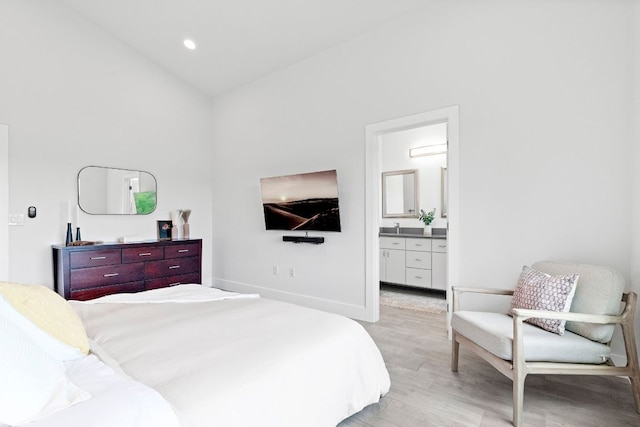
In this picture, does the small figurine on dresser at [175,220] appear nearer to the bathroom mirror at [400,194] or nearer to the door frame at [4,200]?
the door frame at [4,200]

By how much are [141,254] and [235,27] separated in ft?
9.45

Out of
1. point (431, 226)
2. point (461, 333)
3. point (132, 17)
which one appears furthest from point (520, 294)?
point (132, 17)

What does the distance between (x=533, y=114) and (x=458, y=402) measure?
2233 millimetres

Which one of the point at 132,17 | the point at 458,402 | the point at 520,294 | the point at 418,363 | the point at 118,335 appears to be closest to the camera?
the point at 118,335

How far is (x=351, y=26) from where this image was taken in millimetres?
3463

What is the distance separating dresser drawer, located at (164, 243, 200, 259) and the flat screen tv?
3.49 feet

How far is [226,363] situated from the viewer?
128cm

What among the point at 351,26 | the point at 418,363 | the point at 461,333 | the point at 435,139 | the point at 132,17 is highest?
the point at 132,17

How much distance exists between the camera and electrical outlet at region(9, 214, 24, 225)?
134 inches

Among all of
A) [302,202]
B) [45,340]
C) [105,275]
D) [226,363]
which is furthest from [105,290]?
[226,363]

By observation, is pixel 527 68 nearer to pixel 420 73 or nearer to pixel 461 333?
pixel 420 73

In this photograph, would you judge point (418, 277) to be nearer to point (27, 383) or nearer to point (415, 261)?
point (415, 261)

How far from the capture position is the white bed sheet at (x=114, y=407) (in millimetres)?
877

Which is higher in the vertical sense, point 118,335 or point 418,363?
point 118,335
